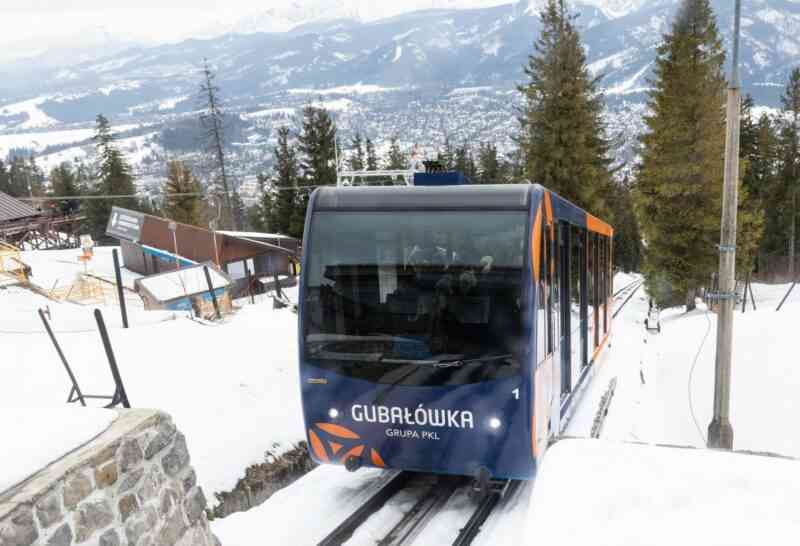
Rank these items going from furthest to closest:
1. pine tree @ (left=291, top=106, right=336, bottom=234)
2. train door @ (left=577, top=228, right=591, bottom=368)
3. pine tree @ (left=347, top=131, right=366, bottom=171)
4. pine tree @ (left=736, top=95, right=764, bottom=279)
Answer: pine tree @ (left=347, top=131, right=366, bottom=171), pine tree @ (left=291, top=106, right=336, bottom=234), pine tree @ (left=736, top=95, right=764, bottom=279), train door @ (left=577, top=228, right=591, bottom=368)

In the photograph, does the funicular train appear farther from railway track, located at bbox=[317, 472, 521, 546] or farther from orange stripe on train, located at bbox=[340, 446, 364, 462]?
railway track, located at bbox=[317, 472, 521, 546]

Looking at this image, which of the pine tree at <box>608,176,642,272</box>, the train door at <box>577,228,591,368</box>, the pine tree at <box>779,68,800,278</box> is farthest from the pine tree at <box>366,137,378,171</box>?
the train door at <box>577,228,591,368</box>

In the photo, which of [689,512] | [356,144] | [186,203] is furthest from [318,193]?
[356,144]

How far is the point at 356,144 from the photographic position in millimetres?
67438

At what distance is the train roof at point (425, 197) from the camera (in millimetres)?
6488

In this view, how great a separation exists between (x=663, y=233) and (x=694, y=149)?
3.74m

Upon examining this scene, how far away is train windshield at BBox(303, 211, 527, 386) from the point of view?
6250mm

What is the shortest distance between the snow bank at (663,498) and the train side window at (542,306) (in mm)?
1622

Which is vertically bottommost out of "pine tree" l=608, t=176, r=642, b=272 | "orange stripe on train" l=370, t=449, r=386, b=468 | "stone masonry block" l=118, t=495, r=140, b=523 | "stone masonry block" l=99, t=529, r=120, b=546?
"pine tree" l=608, t=176, r=642, b=272

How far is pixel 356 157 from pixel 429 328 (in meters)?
61.0

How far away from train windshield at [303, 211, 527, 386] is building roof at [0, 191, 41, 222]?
29688 mm

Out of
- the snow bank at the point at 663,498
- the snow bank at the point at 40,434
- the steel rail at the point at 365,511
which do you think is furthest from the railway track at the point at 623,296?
the snow bank at the point at 40,434

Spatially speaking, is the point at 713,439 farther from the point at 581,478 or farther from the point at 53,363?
the point at 53,363

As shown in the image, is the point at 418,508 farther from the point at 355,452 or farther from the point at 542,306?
the point at 542,306
